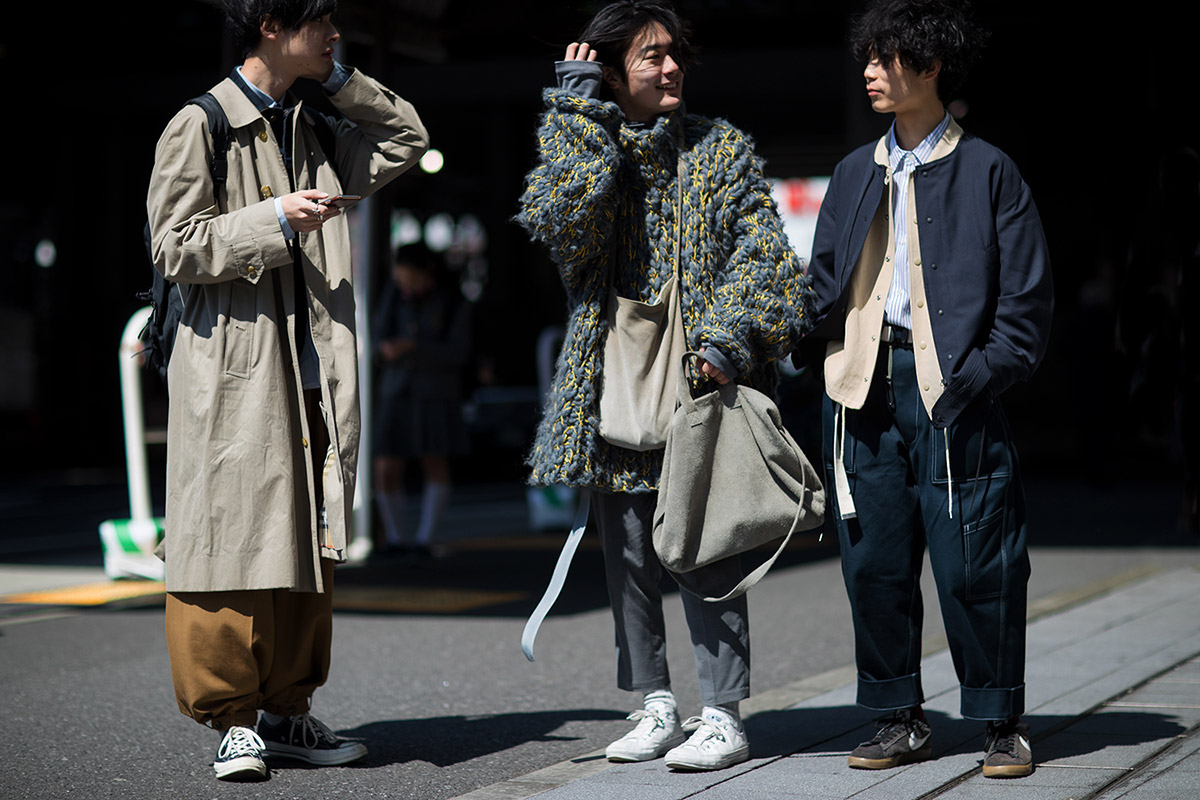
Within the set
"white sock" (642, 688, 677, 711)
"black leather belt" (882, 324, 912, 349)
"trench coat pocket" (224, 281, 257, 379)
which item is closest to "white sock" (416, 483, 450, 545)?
"white sock" (642, 688, 677, 711)

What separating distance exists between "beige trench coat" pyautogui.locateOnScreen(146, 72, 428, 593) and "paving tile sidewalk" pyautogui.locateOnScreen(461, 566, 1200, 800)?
2.79 ft

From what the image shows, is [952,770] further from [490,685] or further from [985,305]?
[490,685]

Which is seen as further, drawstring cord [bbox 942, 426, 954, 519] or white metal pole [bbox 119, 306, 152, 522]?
white metal pole [bbox 119, 306, 152, 522]

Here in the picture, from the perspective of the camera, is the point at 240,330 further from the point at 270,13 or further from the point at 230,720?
the point at 230,720

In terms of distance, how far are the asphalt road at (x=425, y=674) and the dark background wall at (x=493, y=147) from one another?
637cm

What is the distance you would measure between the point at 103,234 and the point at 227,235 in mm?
20217

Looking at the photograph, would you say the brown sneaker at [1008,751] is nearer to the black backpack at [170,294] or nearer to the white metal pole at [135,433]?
the black backpack at [170,294]

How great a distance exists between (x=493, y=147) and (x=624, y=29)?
19.5 meters

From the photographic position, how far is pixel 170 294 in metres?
3.76

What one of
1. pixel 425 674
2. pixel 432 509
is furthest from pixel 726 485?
pixel 432 509

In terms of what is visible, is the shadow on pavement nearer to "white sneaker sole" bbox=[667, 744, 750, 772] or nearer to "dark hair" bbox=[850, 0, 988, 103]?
"white sneaker sole" bbox=[667, 744, 750, 772]

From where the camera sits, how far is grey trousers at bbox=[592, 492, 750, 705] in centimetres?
371

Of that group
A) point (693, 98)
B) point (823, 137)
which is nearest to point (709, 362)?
point (693, 98)

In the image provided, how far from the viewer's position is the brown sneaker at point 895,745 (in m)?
3.65
